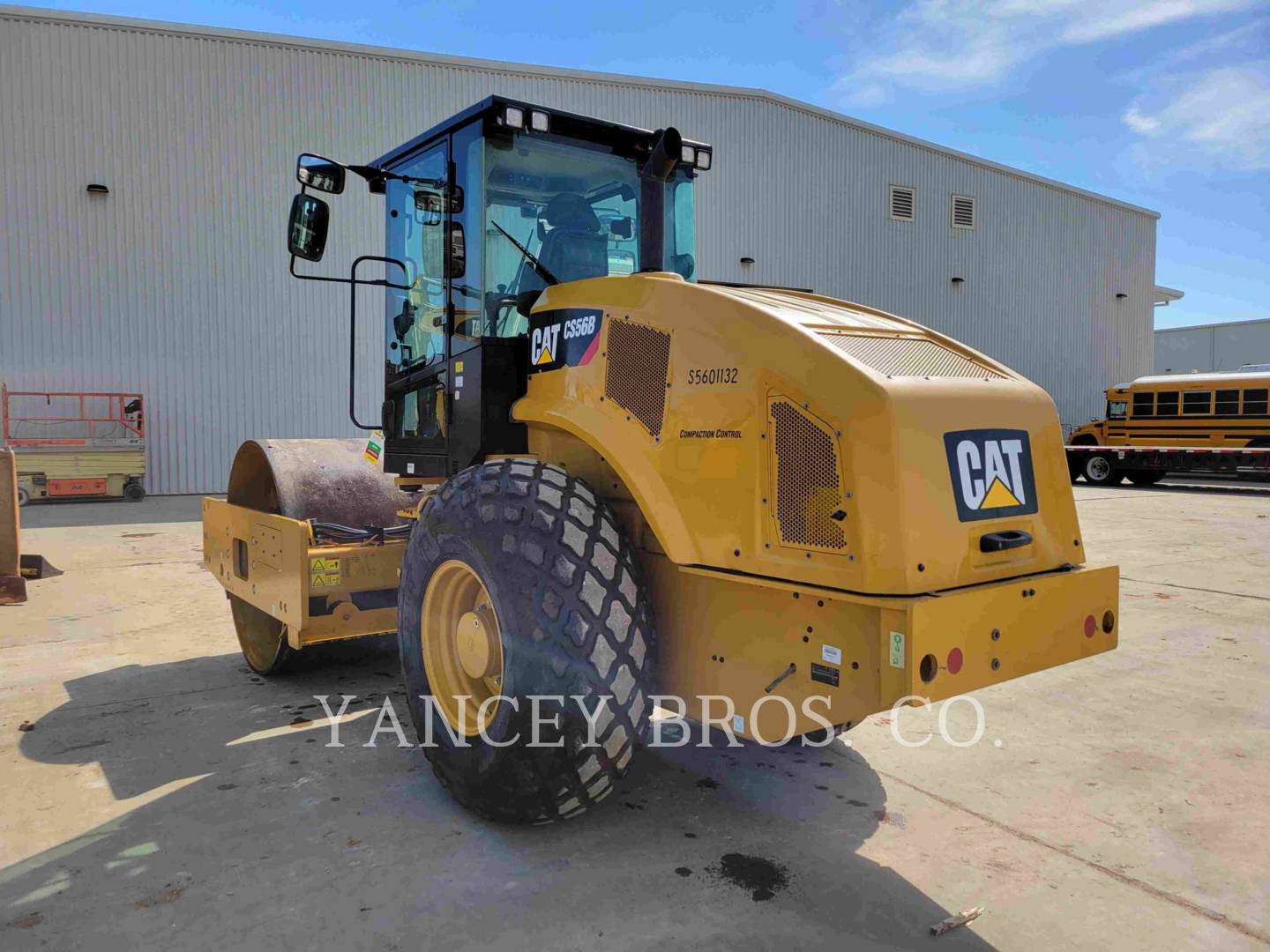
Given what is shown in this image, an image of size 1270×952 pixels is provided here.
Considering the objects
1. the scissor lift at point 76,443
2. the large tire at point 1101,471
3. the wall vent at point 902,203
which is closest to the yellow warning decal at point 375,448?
the scissor lift at point 76,443

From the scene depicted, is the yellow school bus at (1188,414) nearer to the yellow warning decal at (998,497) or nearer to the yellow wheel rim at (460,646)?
the yellow warning decal at (998,497)

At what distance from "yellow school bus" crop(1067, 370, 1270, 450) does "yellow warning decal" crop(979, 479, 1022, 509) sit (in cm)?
2188

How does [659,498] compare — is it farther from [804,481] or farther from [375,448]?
[375,448]

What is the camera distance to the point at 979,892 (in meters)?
3.09

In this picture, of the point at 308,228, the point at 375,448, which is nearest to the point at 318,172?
the point at 308,228

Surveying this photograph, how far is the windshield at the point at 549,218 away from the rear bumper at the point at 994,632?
2166mm

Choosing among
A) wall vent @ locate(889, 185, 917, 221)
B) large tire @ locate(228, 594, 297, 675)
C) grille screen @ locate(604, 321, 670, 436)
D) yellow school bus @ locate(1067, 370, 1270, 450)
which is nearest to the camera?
grille screen @ locate(604, 321, 670, 436)

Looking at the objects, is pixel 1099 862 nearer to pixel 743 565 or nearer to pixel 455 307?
pixel 743 565

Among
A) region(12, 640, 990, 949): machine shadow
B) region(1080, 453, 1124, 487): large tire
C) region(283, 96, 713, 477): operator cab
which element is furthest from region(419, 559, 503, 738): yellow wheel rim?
region(1080, 453, 1124, 487): large tire

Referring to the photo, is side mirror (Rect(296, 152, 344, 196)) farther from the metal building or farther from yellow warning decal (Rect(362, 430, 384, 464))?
the metal building

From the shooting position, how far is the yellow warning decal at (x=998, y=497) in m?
Result: 2.98

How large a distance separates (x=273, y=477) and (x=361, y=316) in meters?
14.6

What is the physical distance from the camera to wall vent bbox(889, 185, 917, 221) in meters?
24.2

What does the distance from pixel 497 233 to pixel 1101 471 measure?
906 inches
